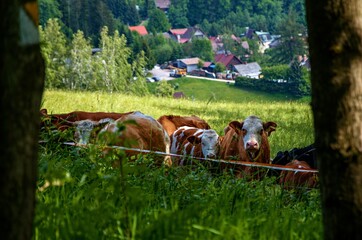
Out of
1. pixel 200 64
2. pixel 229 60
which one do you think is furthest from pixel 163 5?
pixel 200 64

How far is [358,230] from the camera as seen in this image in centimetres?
298

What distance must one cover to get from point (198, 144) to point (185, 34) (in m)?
133

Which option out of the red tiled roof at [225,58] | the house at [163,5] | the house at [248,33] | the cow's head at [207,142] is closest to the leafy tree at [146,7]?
the house at [163,5]

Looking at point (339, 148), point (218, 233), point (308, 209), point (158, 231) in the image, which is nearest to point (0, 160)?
point (158, 231)

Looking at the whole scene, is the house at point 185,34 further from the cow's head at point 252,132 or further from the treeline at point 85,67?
the cow's head at point 252,132

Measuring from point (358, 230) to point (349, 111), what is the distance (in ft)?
1.51

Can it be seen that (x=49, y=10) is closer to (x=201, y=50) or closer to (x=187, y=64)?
(x=187, y=64)

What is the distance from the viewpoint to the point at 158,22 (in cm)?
14462

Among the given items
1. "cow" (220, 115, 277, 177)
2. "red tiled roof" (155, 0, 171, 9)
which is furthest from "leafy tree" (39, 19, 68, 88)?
"red tiled roof" (155, 0, 171, 9)

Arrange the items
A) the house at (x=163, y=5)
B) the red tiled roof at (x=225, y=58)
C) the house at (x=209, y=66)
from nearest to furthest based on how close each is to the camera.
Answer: the house at (x=209, y=66) < the red tiled roof at (x=225, y=58) < the house at (x=163, y=5)

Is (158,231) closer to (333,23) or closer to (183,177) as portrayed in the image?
(333,23)

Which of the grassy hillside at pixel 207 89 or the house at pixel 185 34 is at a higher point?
the house at pixel 185 34

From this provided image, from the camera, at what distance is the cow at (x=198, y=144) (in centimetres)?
1066

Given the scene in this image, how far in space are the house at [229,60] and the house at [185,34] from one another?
43.3ft
